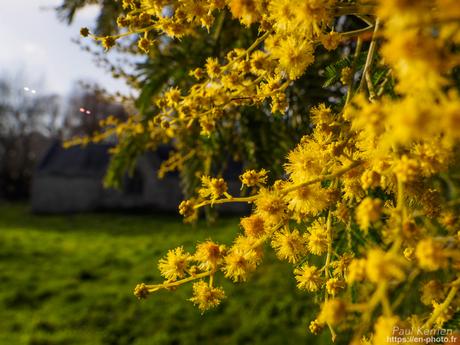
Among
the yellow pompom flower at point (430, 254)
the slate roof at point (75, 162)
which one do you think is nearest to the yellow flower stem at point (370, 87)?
the yellow pompom flower at point (430, 254)

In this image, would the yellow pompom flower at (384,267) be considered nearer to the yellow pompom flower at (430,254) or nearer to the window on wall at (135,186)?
the yellow pompom flower at (430,254)

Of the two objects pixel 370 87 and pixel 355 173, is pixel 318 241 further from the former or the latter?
pixel 370 87

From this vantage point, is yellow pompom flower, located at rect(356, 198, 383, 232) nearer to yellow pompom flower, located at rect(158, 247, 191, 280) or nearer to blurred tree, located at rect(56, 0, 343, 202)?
yellow pompom flower, located at rect(158, 247, 191, 280)

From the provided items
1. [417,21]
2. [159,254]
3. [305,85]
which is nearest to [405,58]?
[417,21]

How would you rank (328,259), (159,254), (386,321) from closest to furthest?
(386,321) < (328,259) < (159,254)

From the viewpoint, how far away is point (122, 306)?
24.5 ft

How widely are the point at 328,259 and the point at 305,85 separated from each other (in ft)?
7.92

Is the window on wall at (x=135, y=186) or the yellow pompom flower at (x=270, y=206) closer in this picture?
the yellow pompom flower at (x=270, y=206)

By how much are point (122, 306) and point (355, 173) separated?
6.83m

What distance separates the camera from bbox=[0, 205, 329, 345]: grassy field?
6145 millimetres

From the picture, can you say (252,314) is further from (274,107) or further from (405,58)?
(405,58)

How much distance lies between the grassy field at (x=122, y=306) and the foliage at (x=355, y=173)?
14.8 feet

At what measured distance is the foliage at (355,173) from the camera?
29.8 inches

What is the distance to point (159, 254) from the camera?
39.6ft
